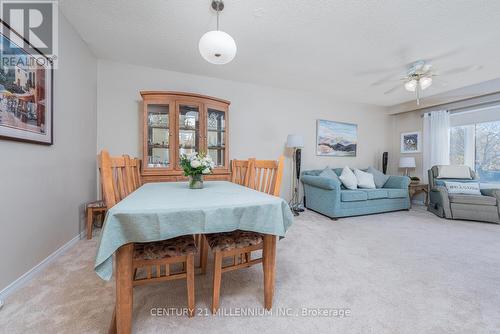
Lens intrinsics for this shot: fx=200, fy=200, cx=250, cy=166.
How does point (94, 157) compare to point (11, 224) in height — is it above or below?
above

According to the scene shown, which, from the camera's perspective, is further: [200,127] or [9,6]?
[200,127]

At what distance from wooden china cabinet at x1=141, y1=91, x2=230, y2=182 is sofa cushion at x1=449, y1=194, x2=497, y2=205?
3.70 meters

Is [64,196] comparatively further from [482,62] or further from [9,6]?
[482,62]

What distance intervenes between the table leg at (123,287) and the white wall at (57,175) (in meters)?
1.06

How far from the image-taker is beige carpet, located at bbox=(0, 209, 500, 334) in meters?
1.12

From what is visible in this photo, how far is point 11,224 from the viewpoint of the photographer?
1391 millimetres

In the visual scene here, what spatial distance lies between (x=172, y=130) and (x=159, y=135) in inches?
8.0

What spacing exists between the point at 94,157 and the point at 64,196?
2.76 ft

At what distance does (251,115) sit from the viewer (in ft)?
11.9

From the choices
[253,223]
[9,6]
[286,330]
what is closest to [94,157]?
[9,6]

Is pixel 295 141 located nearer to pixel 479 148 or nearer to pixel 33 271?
pixel 33 271

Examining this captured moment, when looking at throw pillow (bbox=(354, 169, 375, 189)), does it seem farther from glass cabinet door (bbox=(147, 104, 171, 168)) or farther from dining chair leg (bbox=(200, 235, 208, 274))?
glass cabinet door (bbox=(147, 104, 171, 168))

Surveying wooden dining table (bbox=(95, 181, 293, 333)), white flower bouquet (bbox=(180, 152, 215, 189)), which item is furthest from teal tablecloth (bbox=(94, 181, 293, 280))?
white flower bouquet (bbox=(180, 152, 215, 189))

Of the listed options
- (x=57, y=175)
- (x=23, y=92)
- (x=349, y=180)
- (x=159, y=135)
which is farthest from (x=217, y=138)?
(x=349, y=180)
